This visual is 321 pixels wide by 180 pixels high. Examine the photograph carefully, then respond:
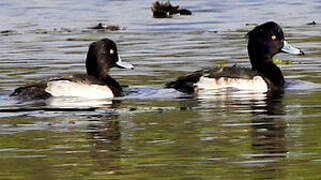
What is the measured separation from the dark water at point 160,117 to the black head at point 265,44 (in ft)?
1.52

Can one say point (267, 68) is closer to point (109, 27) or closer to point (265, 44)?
point (265, 44)

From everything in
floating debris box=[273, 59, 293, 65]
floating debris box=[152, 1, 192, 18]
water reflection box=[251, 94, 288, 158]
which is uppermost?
water reflection box=[251, 94, 288, 158]

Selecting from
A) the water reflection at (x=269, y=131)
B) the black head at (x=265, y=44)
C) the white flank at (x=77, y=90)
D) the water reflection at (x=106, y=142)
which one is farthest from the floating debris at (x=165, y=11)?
the water reflection at (x=106, y=142)

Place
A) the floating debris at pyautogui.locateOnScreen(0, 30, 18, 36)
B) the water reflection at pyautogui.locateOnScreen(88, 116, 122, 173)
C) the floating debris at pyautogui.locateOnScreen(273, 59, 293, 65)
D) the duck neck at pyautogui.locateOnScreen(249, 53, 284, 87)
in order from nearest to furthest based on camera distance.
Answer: the water reflection at pyautogui.locateOnScreen(88, 116, 122, 173), the duck neck at pyautogui.locateOnScreen(249, 53, 284, 87), the floating debris at pyautogui.locateOnScreen(273, 59, 293, 65), the floating debris at pyautogui.locateOnScreen(0, 30, 18, 36)

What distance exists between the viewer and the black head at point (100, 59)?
1875 centimetres

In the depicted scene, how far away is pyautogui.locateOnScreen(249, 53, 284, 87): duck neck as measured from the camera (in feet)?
60.9

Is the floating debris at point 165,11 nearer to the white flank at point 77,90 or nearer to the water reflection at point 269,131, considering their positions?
the white flank at point 77,90

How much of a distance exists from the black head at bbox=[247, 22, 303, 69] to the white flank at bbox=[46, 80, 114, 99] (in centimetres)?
310

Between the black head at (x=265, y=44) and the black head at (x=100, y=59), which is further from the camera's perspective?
the black head at (x=265, y=44)

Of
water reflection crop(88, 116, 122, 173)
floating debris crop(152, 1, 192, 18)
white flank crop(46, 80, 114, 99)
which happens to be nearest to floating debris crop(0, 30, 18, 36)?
floating debris crop(152, 1, 192, 18)

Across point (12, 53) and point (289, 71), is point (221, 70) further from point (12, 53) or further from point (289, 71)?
point (12, 53)

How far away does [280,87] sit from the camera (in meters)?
18.1

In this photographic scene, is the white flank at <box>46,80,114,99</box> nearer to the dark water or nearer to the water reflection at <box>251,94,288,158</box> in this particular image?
the dark water

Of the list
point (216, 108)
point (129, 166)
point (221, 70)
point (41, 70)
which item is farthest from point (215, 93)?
point (129, 166)
